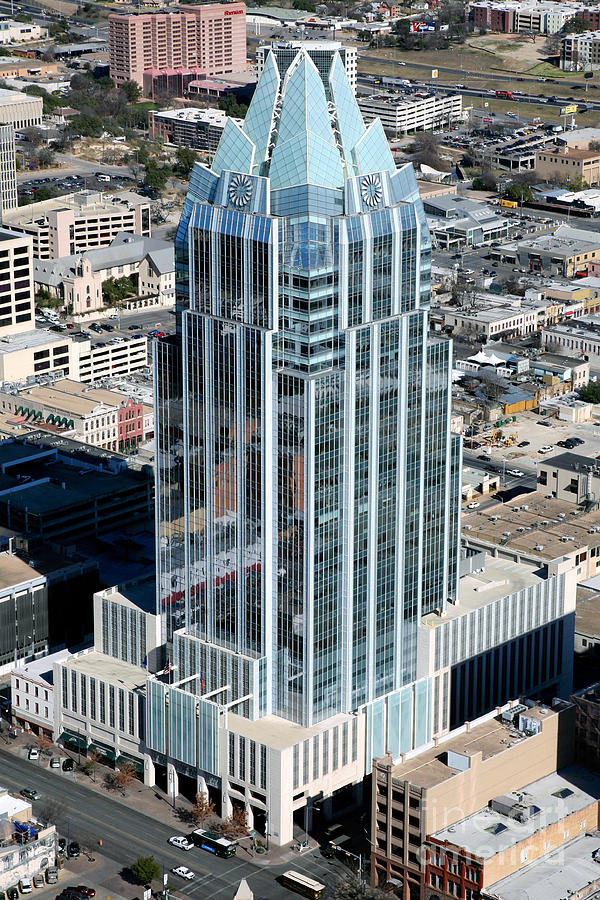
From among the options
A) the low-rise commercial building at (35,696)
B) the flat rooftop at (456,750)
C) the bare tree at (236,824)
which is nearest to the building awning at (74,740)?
the low-rise commercial building at (35,696)

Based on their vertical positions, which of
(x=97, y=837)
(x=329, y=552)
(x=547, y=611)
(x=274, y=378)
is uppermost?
(x=274, y=378)

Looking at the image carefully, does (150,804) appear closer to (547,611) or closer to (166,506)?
(166,506)

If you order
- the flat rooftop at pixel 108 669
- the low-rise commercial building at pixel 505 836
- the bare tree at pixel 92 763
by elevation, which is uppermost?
the flat rooftop at pixel 108 669

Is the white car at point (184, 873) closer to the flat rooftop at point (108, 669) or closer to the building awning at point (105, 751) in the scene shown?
the building awning at point (105, 751)

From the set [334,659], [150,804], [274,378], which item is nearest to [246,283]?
[274,378]

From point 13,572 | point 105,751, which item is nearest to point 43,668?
point 105,751

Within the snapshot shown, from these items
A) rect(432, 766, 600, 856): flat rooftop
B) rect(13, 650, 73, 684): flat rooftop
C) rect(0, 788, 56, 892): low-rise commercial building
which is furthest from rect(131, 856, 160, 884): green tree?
rect(13, 650, 73, 684): flat rooftop
